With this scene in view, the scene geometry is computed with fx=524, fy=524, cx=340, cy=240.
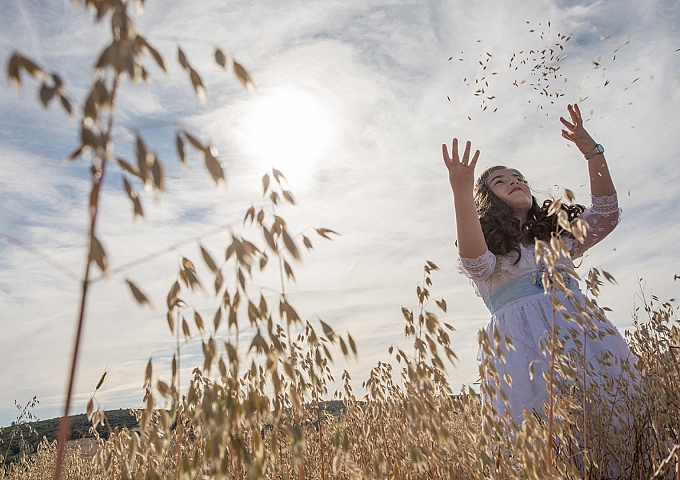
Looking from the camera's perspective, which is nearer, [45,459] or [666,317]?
[666,317]

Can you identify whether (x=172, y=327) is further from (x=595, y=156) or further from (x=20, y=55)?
(x=595, y=156)

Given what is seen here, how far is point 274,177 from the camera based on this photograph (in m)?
1.50

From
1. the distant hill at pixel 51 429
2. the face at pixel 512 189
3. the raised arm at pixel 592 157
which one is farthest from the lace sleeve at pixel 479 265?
the distant hill at pixel 51 429

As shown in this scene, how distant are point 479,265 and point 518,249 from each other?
18.2 inches

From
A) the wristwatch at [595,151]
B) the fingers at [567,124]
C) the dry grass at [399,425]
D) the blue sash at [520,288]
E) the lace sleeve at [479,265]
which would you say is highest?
the fingers at [567,124]

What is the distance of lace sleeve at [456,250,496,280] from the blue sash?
28 centimetres

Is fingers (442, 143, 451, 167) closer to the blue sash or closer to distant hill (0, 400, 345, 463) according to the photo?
the blue sash

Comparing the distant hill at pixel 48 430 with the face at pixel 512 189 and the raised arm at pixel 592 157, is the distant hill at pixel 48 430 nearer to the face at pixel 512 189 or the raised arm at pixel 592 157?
the face at pixel 512 189

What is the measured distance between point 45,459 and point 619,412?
190 inches

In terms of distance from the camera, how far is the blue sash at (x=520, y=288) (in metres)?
3.52

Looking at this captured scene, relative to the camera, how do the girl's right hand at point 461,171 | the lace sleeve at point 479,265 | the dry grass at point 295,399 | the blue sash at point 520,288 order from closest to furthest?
the dry grass at point 295,399, the girl's right hand at point 461,171, the lace sleeve at point 479,265, the blue sash at point 520,288

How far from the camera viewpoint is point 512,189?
12.5ft

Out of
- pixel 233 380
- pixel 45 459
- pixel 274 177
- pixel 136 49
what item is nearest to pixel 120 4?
pixel 136 49

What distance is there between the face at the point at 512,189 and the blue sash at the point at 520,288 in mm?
523
